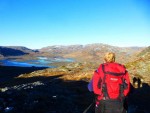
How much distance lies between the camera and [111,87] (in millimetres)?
7699

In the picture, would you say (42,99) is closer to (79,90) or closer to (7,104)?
(7,104)

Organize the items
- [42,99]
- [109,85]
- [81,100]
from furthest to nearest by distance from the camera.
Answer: [81,100] < [42,99] < [109,85]

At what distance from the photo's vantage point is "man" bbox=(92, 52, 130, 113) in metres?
7.71

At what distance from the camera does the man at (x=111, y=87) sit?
25.3 feet

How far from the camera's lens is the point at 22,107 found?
1758 cm

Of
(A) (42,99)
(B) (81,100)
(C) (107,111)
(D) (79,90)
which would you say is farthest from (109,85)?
(D) (79,90)

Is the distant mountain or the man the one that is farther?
the distant mountain

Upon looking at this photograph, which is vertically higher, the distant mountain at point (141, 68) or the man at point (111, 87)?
the man at point (111, 87)

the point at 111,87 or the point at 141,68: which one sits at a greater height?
the point at 111,87

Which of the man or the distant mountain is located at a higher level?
the man

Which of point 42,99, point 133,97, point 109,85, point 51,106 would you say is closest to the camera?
point 109,85

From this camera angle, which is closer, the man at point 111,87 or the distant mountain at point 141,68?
the man at point 111,87

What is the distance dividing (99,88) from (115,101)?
2.00 feet

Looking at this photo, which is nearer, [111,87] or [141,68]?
[111,87]
